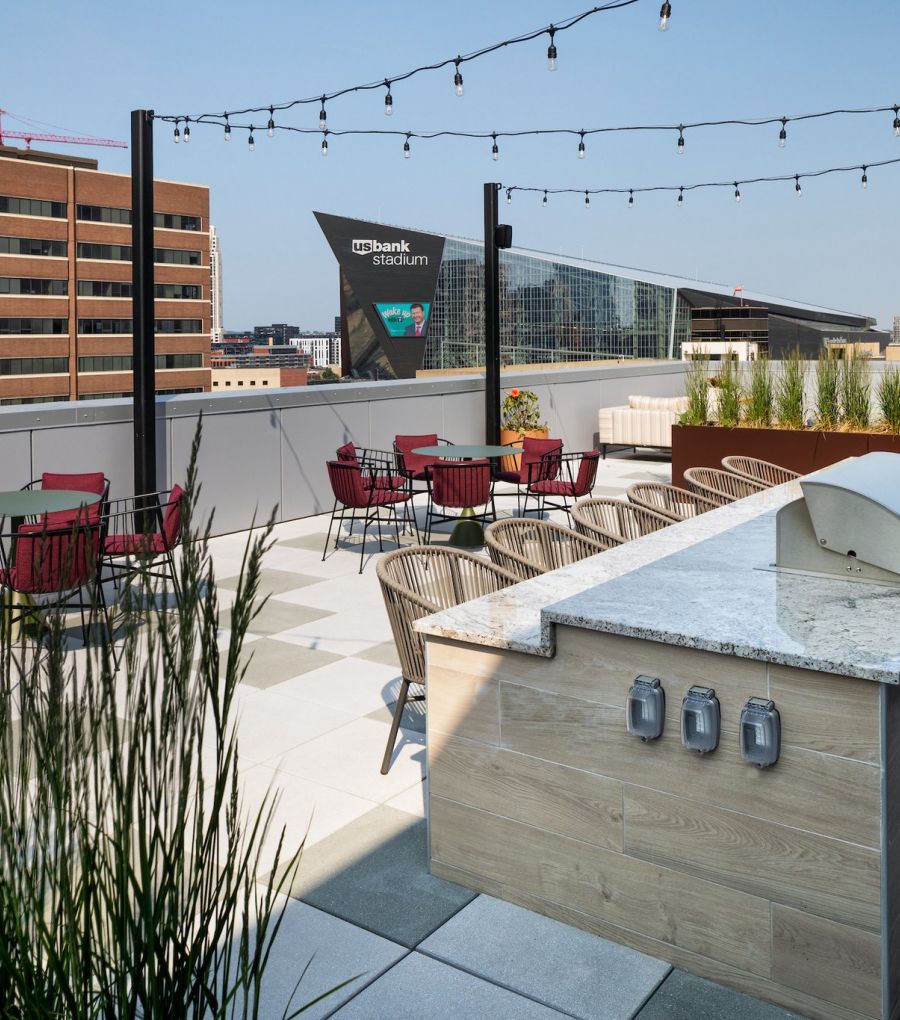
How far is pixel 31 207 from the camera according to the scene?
287 feet

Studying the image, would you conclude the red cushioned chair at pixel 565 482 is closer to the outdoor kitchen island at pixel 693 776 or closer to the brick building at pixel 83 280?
the outdoor kitchen island at pixel 693 776

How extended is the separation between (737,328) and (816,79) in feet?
221

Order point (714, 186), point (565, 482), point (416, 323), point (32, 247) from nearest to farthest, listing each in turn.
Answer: point (565, 482) → point (714, 186) → point (416, 323) → point (32, 247)

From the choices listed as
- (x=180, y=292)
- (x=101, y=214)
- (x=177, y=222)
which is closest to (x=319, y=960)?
(x=101, y=214)

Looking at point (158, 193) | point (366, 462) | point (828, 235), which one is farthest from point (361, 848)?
point (158, 193)

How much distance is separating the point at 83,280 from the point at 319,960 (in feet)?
322

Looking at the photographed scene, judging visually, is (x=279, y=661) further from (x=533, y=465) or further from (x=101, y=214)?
(x=101, y=214)

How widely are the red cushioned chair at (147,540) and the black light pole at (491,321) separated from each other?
13.3 feet

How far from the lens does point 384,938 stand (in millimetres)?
2695

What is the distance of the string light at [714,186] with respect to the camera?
9.38 meters

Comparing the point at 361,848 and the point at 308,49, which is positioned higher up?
the point at 308,49

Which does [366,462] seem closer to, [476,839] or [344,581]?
[344,581]

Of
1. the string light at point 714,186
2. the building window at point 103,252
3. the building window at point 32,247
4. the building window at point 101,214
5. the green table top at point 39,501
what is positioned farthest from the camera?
the building window at point 103,252

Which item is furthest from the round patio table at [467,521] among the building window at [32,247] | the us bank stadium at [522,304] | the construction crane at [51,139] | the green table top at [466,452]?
the construction crane at [51,139]
